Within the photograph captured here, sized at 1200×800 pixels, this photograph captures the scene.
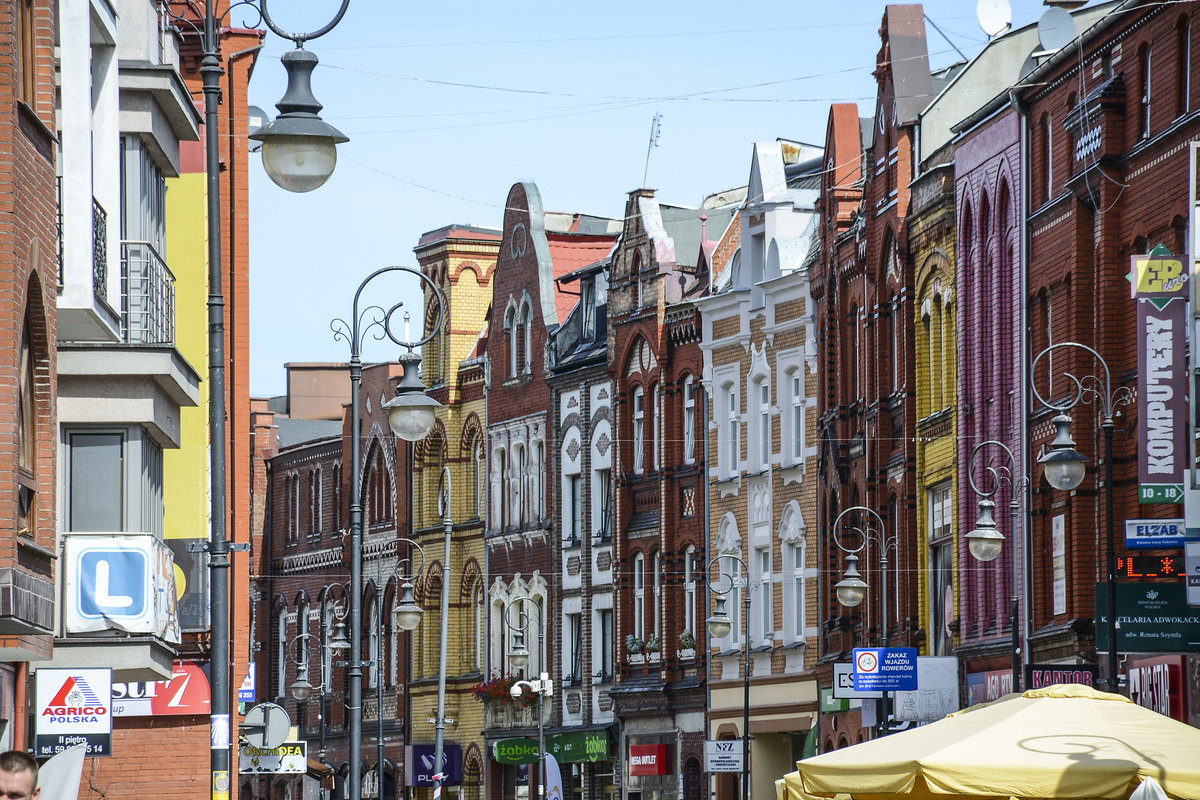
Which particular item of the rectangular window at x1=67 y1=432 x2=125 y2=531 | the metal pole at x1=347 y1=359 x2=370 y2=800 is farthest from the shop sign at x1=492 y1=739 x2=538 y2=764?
the metal pole at x1=347 y1=359 x2=370 y2=800

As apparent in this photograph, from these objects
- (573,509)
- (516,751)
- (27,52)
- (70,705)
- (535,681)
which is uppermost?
(27,52)

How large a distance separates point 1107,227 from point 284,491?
53.1 m

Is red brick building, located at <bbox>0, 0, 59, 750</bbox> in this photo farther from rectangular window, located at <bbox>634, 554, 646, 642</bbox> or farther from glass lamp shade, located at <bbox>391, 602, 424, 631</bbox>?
rectangular window, located at <bbox>634, 554, 646, 642</bbox>

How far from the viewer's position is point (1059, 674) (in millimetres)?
35500

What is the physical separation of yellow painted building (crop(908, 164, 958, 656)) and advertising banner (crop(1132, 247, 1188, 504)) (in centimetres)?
1226

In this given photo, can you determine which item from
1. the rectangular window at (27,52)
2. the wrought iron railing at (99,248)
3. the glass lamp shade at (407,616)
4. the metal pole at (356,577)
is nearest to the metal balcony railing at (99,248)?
the wrought iron railing at (99,248)

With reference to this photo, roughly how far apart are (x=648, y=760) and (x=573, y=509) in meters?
8.79

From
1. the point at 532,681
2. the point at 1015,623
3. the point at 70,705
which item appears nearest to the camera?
the point at 70,705

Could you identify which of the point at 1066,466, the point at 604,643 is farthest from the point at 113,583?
the point at 604,643

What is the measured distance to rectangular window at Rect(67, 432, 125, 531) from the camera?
27.2 metres

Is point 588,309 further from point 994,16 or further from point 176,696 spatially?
point 176,696

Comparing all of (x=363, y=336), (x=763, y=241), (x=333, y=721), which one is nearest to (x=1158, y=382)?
(x=363, y=336)

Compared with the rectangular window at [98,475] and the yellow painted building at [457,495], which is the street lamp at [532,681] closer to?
the yellow painted building at [457,495]

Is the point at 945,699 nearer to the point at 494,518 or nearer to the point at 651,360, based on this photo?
the point at 651,360
